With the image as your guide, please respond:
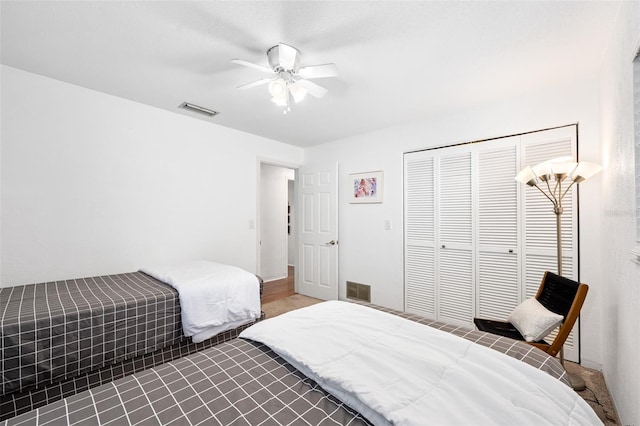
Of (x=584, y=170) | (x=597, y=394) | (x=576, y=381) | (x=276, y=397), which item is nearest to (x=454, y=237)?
(x=584, y=170)

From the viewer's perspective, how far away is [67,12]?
1.60 m

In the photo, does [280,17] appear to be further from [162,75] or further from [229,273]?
[229,273]

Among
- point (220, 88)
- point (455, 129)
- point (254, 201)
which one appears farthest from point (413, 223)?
point (220, 88)

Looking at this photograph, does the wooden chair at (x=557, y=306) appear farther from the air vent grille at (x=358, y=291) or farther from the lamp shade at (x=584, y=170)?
the air vent grille at (x=358, y=291)

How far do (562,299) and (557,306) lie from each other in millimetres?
63

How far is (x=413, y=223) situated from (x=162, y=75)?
2.96 meters

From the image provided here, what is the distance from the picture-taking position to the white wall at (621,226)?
1354mm

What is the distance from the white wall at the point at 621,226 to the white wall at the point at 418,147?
19cm

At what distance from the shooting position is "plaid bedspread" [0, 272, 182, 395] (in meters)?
1.50

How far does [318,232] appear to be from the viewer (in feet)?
13.8

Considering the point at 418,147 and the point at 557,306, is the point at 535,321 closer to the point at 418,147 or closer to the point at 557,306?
the point at 557,306

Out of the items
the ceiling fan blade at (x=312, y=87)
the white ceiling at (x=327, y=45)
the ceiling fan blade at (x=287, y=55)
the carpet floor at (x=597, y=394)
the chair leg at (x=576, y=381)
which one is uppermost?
the white ceiling at (x=327, y=45)

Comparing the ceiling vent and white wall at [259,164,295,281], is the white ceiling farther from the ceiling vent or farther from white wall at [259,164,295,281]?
white wall at [259,164,295,281]

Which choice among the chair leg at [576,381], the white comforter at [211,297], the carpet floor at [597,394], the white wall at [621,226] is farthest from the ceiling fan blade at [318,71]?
the carpet floor at [597,394]
